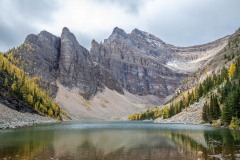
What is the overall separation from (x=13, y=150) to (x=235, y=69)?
10821 centimetres

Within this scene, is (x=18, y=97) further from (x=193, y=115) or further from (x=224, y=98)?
(x=224, y=98)

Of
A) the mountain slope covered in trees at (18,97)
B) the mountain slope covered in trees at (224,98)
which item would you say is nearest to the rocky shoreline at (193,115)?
the mountain slope covered in trees at (224,98)

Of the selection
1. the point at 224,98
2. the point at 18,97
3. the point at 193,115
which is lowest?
the point at 193,115

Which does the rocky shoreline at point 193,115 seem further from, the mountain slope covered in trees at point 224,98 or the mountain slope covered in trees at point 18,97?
the mountain slope covered in trees at point 18,97

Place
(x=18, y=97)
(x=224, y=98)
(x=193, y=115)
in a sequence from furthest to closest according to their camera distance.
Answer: (x=18, y=97)
(x=193, y=115)
(x=224, y=98)

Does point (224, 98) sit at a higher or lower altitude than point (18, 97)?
lower

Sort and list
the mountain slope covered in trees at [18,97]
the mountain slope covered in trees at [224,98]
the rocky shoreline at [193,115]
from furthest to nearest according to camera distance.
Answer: the mountain slope covered in trees at [18,97] < the rocky shoreline at [193,115] < the mountain slope covered in trees at [224,98]

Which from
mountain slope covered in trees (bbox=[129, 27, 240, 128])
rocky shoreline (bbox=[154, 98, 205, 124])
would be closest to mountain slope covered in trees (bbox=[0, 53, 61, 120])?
rocky shoreline (bbox=[154, 98, 205, 124])

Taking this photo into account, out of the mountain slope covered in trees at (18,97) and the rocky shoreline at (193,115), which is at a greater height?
the mountain slope covered in trees at (18,97)

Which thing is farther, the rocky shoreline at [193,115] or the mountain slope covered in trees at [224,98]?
the rocky shoreline at [193,115]

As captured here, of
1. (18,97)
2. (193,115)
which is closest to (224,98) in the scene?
(193,115)

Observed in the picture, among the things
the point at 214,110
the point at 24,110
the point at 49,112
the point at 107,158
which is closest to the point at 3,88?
the point at 24,110

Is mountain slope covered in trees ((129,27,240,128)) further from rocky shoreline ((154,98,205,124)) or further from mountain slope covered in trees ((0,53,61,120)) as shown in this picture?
mountain slope covered in trees ((0,53,61,120))

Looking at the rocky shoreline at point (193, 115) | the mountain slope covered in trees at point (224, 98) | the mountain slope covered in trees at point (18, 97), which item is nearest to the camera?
the mountain slope covered in trees at point (224, 98)
